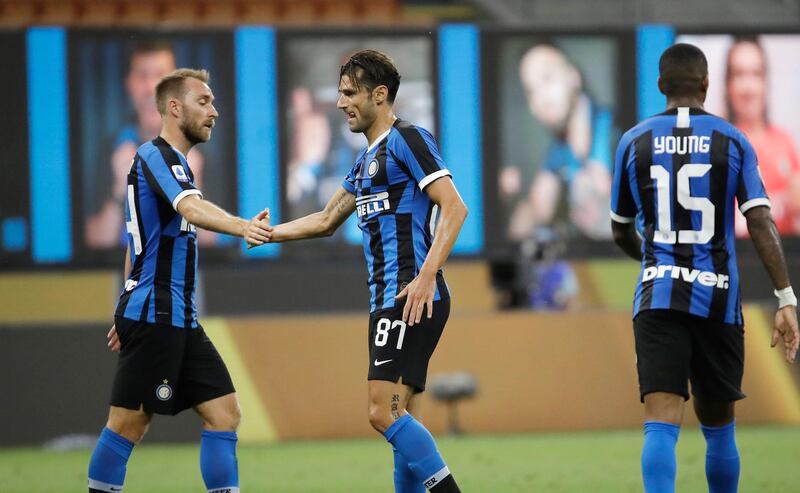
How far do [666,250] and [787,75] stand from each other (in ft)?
32.3

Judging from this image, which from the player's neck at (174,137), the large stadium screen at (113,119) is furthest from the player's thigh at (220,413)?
the large stadium screen at (113,119)

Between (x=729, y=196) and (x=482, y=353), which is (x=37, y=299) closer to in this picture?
(x=482, y=353)

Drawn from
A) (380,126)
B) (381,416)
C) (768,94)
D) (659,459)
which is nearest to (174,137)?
(380,126)

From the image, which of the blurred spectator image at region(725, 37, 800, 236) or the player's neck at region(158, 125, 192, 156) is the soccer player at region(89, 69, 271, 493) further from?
the blurred spectator image at region(725, 37, 800, 236)

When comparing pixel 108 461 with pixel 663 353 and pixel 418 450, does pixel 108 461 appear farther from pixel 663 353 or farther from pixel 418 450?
pixel 663 353

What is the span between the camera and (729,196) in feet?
18.2

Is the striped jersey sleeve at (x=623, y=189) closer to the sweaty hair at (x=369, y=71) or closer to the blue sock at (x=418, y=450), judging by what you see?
the sweaty hair at (x=369, y=71)

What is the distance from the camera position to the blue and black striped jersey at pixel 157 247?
5.96m

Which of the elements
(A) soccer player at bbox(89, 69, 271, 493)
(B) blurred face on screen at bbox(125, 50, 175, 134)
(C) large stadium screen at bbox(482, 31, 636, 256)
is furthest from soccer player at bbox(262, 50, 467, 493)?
(C) large stadium screen at bbox(482, 31, 636, 256)

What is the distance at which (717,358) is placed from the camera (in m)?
5.52

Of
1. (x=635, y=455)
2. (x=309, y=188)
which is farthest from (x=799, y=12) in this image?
(x=635, y=455)

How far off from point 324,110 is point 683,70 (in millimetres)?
9167

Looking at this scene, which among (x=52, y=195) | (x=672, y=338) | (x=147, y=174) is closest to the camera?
(x=672, y=338)

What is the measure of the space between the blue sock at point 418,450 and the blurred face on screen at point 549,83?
31.3 ft
